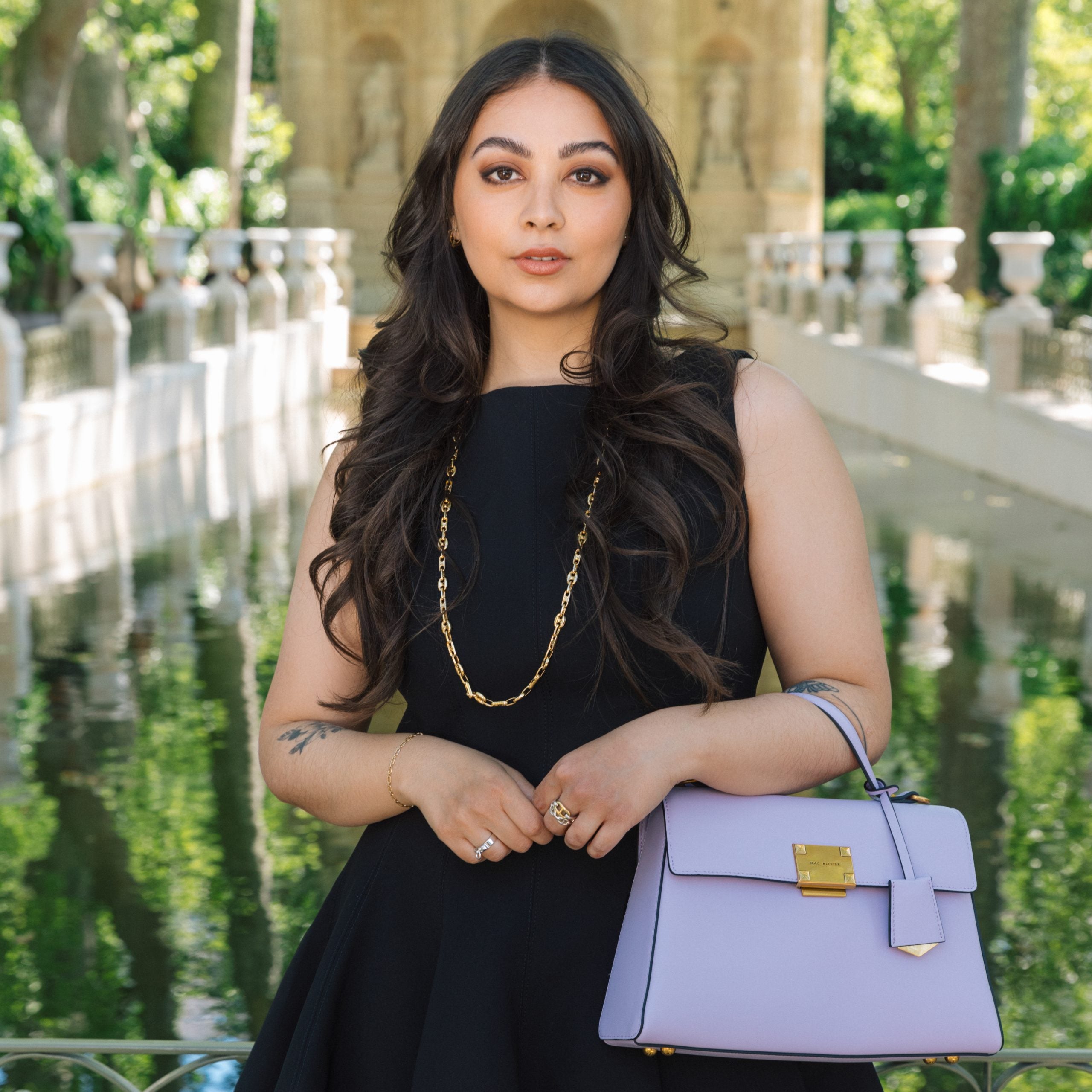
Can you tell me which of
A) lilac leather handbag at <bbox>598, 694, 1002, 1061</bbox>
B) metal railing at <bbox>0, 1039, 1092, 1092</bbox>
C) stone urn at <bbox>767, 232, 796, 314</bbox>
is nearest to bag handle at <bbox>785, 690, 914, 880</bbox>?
lilac leather handbag at <bbox>598, 694, 1002, 1061</bbox>

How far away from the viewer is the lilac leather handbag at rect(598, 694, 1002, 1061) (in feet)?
5.51

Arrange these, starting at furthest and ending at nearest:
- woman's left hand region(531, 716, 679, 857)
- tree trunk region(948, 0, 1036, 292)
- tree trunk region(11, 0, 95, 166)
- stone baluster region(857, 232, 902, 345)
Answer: tree trunk region(948, 0, 1036, 292) < stone baluster region(857, 232, 902, 345) < tree trunk region(11, 0, 95, 166) < woman's left hand region(531, 716, 679, 857)

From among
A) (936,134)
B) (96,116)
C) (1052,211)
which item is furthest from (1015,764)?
(936,134)

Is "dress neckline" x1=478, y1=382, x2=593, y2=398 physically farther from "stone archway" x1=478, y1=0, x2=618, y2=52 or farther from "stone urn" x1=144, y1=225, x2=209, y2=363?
"stone archway" x1=478, y1=0, x2=618, y2=52

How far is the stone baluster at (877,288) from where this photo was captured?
49.7 ft

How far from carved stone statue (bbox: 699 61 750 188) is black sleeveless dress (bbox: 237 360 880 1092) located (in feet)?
88.9

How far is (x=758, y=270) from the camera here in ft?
78.1

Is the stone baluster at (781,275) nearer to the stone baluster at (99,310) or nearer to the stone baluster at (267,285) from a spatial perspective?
the stone baluster at (267,285)

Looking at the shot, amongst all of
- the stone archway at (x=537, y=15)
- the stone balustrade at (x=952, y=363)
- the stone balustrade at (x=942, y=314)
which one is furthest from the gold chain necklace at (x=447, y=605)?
the stone archway at (x=537, y=15)

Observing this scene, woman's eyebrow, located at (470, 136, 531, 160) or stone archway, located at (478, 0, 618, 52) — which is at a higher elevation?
stone archway, located at (478, 0, 618, 52)

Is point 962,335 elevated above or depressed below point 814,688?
below

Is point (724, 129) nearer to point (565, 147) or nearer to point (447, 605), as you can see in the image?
point (565, 147)

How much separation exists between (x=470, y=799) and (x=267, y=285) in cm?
1623

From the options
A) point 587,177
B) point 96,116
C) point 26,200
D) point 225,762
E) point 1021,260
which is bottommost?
point 225,762
